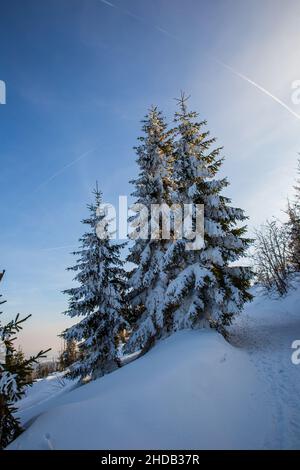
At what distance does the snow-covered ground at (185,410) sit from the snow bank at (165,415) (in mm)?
16

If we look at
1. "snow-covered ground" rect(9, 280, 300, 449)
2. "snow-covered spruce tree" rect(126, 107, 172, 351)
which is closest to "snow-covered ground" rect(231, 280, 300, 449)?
"snow-covered ground" rect(9, 280, 300, 449)

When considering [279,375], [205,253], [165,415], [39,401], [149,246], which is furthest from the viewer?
[39,401]

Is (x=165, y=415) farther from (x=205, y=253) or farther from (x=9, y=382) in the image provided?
(x=205, y=253)

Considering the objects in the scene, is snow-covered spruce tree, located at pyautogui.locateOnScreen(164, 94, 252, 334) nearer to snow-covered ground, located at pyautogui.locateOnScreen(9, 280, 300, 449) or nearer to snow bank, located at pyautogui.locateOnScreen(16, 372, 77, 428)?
snow-covered ground, located at pyautogui.locateOnScreen(9, 280, 300, 449)

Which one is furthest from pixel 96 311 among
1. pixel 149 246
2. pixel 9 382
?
pixel 9 382

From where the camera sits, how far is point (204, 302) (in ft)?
44.6

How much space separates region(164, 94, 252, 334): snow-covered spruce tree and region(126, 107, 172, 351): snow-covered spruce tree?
1.11m

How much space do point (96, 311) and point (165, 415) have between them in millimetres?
11111

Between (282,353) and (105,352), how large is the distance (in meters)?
10.0

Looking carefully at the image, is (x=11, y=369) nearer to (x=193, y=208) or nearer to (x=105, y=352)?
(x=105, y=352)

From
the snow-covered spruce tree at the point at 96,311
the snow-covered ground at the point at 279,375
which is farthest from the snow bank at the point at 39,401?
the snow-covered ground at the point at 279,375

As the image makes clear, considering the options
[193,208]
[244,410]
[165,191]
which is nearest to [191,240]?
[193,208]

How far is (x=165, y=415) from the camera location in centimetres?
611

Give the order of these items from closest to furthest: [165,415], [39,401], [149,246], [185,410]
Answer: [165,415]
[185,410]
[149,246]
[39,401]
